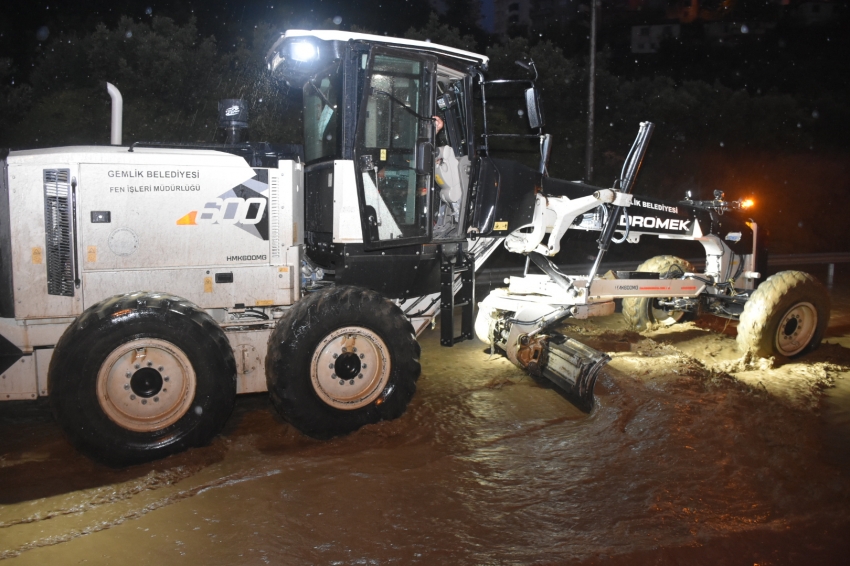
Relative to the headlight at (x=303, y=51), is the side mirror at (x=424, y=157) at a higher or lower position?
lower

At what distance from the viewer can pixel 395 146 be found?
6465 mm

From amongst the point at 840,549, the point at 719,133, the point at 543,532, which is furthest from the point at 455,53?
the point at 719,133

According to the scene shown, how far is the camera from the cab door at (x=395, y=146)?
6.31 metres

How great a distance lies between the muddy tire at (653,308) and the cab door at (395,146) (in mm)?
4487

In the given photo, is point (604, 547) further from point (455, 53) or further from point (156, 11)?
point (156, 11)

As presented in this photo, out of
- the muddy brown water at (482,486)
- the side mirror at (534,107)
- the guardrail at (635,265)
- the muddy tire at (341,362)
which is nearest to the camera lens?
the muddy brown water at (482,486)

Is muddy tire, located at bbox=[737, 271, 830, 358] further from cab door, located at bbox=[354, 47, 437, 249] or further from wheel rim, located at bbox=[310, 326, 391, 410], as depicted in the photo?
wheel rim, located at bbox=[310, 326, 391, 410]

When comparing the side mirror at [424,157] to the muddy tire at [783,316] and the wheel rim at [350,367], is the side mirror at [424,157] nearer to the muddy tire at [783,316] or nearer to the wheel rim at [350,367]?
the wheel rim at [350,367]

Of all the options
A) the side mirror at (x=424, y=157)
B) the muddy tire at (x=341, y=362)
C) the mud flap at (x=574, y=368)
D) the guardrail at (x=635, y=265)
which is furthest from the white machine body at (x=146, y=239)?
the guardrail at (x=635, y=265)

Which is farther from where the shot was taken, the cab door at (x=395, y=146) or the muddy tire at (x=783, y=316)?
the muddy tire at (x=783, y=316)

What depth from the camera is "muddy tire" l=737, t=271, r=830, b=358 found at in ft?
27.0

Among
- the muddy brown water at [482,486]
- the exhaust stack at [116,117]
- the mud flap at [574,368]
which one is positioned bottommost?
the muddy brown water at [482,486]

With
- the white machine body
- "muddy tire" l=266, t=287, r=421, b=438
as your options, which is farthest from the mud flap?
the white machine body

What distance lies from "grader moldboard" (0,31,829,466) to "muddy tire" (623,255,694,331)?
2.30 m
